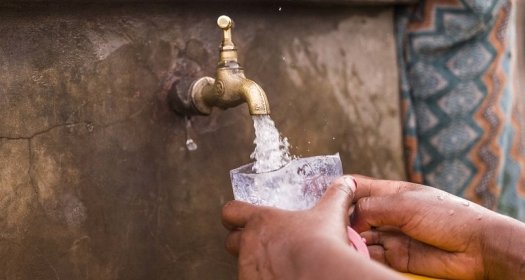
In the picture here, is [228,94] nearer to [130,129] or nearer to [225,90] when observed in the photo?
[225,90]

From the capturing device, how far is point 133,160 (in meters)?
1.47

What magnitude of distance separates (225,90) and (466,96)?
847 millimetres

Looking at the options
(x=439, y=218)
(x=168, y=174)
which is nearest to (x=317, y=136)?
(x=168, y=174)

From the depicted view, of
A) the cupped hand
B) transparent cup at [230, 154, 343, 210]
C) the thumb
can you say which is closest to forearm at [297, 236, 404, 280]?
the thumb

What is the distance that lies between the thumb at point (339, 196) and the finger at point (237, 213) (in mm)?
113

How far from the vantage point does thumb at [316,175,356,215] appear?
1.13 meters

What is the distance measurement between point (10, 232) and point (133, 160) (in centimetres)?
28

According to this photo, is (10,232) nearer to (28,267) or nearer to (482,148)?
(28,267)

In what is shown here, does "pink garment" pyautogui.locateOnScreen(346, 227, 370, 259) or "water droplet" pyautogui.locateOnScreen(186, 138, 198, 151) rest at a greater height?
"water droplet" pyautogui.locateOnScreen(186, 138, 198, 151)

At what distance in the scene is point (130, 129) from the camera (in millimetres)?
1464

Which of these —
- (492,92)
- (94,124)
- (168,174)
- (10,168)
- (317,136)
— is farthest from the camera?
(492,92)

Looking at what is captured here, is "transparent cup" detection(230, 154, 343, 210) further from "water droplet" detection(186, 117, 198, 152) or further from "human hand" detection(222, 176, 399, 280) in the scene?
"water droplet" detection(186, 117, 198, 152)

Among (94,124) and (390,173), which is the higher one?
(94,124)

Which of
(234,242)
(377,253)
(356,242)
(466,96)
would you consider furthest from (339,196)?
(466,96)
